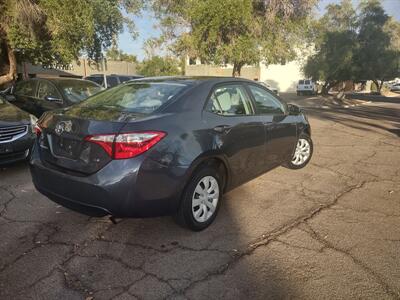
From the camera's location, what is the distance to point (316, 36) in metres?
27.0

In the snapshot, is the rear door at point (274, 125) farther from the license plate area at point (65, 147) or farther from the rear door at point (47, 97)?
the rear door at point (47, 97)

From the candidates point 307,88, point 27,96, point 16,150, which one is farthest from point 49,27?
point 307,88

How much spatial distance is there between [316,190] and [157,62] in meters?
35.8

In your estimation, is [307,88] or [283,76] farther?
[283,76]

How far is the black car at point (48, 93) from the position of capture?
7.85 m

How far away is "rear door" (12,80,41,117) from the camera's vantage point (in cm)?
842

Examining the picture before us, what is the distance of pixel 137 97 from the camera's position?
157 inches

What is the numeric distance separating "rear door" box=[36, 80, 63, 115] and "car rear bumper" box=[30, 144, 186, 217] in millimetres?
4628

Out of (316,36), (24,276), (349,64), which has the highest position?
(316,36)

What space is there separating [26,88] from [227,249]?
7455mm

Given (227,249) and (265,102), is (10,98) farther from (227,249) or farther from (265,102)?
(227,249)

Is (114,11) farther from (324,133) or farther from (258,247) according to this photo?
(258,247)

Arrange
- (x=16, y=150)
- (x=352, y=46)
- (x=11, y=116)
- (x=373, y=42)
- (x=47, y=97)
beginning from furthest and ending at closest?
(x=373, y=42) → (x=352, y=46) → (x=47, y=97) → (x=11, y=116) → (x=16, y=150)

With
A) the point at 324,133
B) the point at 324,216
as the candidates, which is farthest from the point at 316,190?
the point at 324,133
